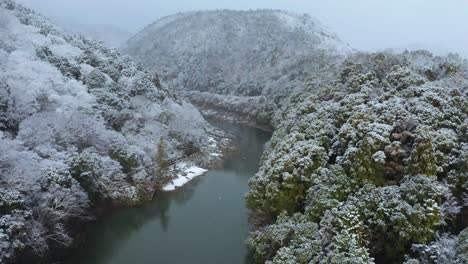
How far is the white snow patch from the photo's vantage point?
45.8 metres

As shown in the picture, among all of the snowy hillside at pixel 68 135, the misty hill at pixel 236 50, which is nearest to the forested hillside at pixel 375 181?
the snowy hillside at pixel 68 135

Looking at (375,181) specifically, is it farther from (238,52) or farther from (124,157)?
(238,52)

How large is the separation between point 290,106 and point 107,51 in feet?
116

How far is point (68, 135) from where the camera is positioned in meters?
39.7

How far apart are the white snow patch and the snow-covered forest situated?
396mm

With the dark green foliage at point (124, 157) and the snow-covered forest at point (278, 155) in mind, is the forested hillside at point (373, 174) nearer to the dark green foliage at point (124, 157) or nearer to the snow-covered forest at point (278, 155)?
the snow-covered forest at point (278, 155)

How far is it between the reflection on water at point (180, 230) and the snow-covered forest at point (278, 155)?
71.5 inches

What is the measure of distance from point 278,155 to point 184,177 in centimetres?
1606

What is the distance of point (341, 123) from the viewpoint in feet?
123

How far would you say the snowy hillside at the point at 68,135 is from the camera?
29484 mm

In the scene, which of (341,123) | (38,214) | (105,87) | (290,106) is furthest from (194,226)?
(290,106)

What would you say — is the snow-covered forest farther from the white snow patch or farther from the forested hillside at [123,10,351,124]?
the forested hillside at [123,10,351,124]

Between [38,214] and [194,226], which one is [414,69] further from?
[38,214]

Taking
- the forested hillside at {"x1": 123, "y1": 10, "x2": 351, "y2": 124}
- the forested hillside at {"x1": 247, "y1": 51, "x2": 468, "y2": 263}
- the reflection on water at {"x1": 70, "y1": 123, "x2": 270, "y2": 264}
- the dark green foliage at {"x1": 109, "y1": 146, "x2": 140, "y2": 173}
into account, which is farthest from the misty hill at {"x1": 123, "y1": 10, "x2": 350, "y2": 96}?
the dark green foliage at {"x1": 109, "y1": 146, "x2": 140, "y2": 173}
